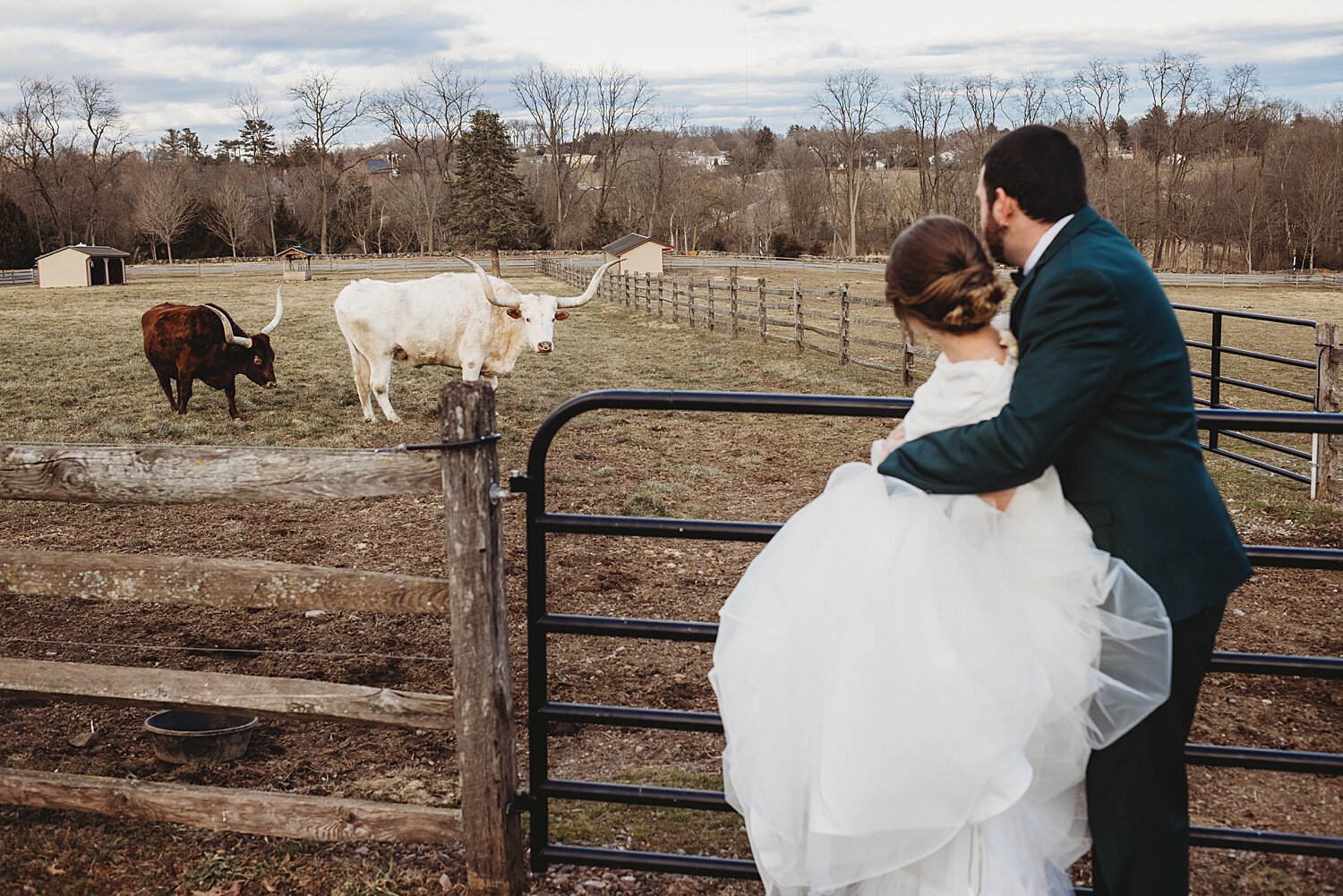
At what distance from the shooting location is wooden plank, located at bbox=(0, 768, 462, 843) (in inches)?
118

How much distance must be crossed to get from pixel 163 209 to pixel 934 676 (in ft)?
219

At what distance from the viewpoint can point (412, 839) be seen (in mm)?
3027

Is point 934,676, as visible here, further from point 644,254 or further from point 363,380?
point 644,254

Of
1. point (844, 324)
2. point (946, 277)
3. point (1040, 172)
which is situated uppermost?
point (1040, 172)

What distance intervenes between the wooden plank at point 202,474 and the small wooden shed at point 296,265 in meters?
45.1

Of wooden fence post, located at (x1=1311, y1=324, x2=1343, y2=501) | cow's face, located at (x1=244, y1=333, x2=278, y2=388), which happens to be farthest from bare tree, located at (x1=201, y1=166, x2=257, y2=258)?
wooden fence post, located at (x1=1311, y1=324, x2=1343, y2=501)

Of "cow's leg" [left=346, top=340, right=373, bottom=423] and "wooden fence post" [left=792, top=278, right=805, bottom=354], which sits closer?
"cow's leg" [left=346, top=340, right=373, bottom=423]

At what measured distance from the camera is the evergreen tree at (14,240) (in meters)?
56.0

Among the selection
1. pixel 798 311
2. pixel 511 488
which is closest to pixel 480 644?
pixel 511 488

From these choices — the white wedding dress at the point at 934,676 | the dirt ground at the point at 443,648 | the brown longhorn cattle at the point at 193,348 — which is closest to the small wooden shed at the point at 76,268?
the dirt ground at the point at 443,648

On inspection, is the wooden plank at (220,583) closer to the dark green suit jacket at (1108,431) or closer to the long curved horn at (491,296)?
the dark green suit jacket at (1108,431)

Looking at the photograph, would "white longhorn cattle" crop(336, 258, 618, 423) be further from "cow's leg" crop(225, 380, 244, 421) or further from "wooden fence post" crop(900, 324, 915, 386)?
"wooden fence post" crop(900, 324, 915, 386)

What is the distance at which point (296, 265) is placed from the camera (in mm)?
51750

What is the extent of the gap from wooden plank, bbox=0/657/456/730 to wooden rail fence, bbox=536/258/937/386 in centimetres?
606
